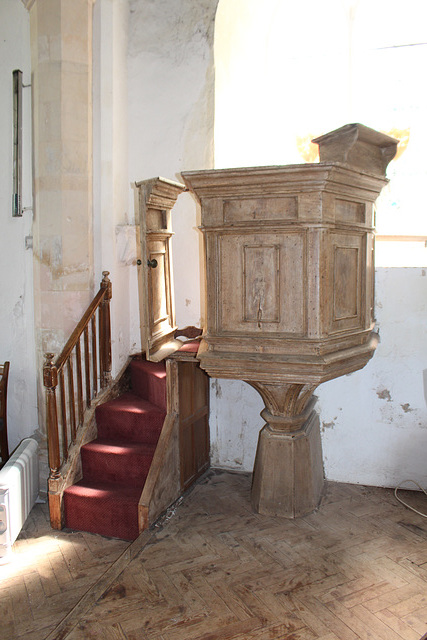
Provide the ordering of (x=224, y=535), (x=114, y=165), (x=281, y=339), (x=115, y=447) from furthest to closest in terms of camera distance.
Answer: (x=114, y=165) < (x=115, y=447) < (x=224, y=535) < (x=281, y=339)

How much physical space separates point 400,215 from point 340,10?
1863 millimetres

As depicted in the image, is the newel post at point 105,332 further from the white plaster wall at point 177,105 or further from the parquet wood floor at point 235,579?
the parquet wood floor at point 235,579

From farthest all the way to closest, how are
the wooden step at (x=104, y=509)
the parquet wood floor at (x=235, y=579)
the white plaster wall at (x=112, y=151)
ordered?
the white plaster wall at (x=112, y=151), the wooden step at (x=104, y=509), the parquet wood floor at (x=235, y=579)

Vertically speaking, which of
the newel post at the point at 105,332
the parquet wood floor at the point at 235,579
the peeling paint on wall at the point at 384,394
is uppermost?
the newel post at the point at 105,332

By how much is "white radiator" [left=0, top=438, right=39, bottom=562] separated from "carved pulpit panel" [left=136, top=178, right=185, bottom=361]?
52.8 inches

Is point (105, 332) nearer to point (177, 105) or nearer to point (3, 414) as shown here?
point (3, 414)

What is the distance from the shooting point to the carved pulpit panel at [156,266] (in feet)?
12.3

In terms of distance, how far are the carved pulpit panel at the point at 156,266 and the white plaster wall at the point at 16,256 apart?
134cm

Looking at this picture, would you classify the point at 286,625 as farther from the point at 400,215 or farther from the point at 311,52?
the point at 311,52

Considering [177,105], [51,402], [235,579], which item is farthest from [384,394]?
[177,105]

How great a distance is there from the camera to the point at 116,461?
4375mm

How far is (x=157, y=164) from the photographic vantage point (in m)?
5.03

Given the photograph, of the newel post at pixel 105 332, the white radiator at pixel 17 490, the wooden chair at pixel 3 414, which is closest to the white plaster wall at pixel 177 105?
the newel post at pixel 105 332

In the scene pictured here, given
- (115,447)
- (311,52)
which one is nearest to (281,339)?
(115,447)
